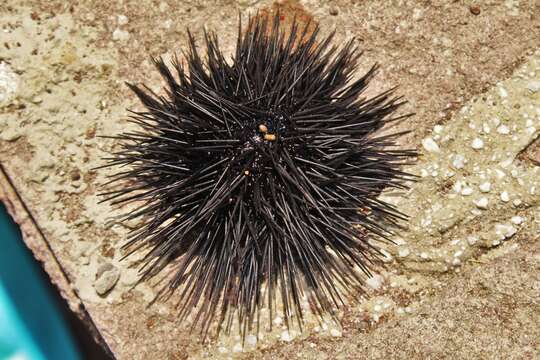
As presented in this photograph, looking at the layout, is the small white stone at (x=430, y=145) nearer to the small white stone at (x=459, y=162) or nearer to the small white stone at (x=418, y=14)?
the small white stone at (x=459, y=162)

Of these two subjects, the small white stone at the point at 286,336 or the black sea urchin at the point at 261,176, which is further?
the small white stone at the point at 286,336

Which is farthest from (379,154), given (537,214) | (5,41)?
(5,41)

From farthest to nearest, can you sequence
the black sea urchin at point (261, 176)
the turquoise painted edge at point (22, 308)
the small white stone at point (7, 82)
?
1. the turquoise painted edge at point (22, 308)
2. the small white stone at point (7, 82)
3. the black sea urchin at point (261, 176)

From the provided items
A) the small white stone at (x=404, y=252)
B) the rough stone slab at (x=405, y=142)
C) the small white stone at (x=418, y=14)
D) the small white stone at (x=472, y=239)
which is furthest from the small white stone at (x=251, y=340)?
the small white stone at (x=418, y=14)

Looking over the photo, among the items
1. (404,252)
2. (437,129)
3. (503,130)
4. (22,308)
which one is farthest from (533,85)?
(22,308)

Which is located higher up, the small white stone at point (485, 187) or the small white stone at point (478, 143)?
the small white stone at point (478, 143)

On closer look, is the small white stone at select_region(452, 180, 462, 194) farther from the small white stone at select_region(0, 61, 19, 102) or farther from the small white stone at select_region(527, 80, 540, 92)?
the small white stone at select_region(0, 61, 19, 102)

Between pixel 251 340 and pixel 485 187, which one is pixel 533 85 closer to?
pixel 485 187

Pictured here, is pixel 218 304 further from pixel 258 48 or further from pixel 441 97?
pixel 441 97
